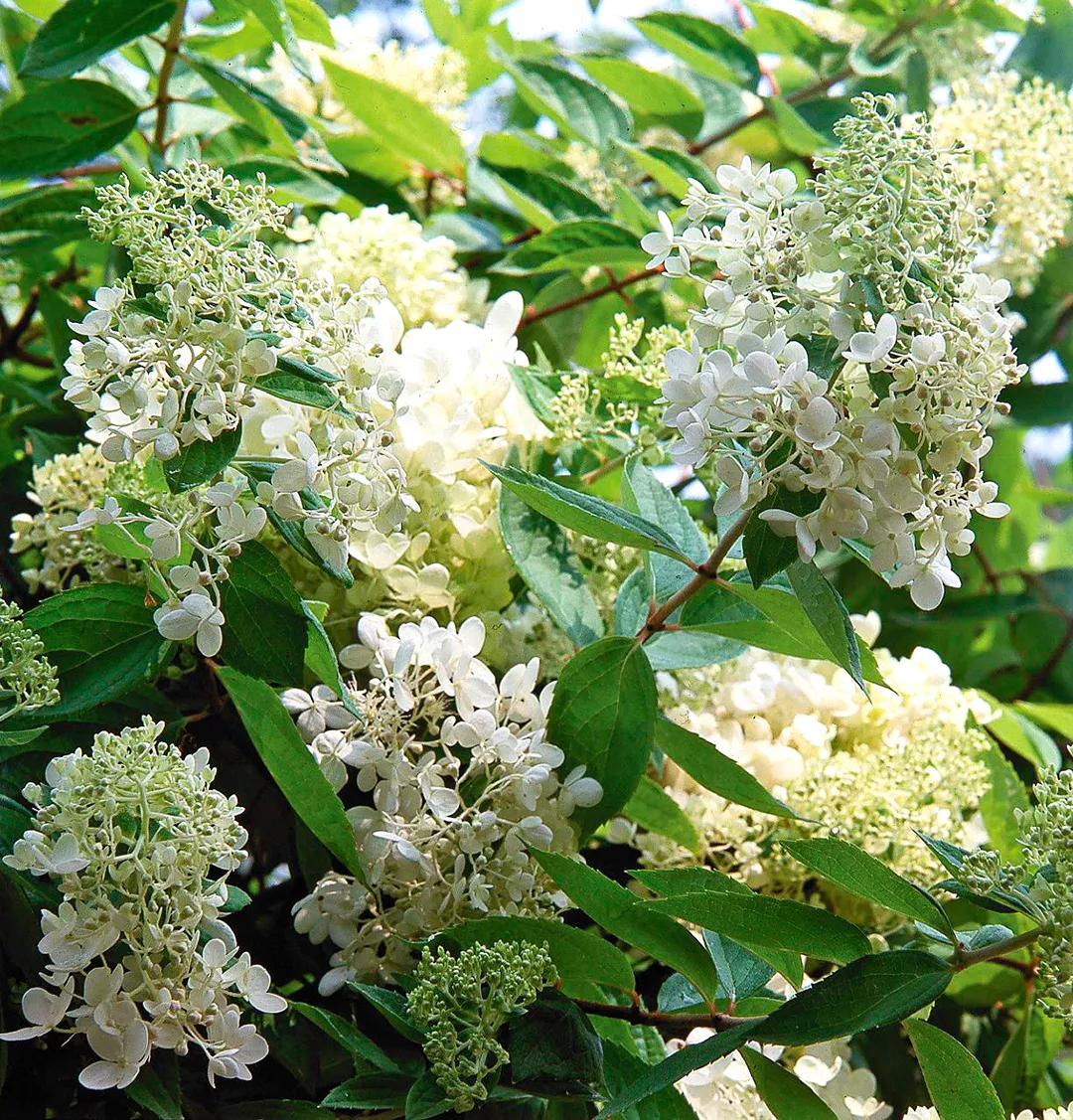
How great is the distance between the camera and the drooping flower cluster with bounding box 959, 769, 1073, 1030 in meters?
0.39

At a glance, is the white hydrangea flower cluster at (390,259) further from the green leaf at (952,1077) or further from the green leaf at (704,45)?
the green leaf at (952,1077)

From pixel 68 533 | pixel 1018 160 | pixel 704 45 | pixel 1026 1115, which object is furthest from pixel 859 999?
pixel 704 45

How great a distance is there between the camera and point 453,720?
519 millimetres

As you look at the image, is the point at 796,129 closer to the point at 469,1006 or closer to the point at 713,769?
the point at 713,769

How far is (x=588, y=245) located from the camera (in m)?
0.78

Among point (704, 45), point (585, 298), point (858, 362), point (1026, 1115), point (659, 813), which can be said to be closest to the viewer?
point (858, 362)

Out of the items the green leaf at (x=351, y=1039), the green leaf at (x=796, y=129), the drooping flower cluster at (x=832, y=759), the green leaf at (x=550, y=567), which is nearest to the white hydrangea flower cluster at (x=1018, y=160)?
the green leaf at (x=796, y=129)

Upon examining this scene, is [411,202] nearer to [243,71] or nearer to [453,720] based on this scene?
[243,71]

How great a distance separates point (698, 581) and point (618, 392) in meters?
0.16

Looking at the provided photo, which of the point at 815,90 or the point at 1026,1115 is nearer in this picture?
the point at 1026,1115

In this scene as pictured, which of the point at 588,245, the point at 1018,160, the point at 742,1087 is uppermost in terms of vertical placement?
the point at 1018,160

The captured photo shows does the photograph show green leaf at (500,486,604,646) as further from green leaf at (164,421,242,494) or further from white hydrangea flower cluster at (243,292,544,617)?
green leaf at (164,421,242,494)

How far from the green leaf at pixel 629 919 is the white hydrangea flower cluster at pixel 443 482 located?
158mm

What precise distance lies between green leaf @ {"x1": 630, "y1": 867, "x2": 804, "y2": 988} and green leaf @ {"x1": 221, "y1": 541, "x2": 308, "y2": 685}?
0.50 ft
